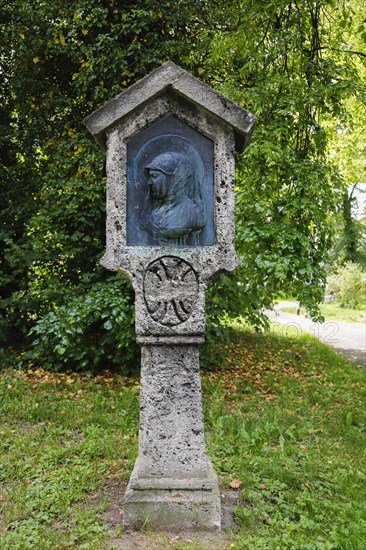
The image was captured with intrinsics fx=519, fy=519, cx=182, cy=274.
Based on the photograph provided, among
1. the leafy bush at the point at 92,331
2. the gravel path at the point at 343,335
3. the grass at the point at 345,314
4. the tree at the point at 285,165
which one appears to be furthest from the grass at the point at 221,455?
the grass at the point at 345,314

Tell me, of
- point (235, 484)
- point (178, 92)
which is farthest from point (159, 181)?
point (235, 484)

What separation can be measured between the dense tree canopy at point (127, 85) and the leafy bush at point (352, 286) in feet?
45.2

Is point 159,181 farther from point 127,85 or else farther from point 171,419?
point 127,85

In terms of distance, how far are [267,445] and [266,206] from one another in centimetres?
222

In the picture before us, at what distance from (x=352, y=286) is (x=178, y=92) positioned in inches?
768

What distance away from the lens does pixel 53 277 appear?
7.65 meters

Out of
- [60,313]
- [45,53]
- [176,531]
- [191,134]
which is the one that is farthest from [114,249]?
[45,53]

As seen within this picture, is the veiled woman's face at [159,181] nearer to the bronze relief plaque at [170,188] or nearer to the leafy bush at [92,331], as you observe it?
the bronze relief plaque at [170,188]

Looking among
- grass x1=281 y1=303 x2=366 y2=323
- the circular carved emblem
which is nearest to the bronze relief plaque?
the circular carved emblem

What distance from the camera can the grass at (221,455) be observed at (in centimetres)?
336

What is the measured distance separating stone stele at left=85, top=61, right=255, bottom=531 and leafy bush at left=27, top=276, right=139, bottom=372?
3.17m

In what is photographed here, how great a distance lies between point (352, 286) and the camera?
70.4ft

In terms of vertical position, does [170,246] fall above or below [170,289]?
above

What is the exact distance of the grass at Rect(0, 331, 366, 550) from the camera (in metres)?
3.36
